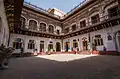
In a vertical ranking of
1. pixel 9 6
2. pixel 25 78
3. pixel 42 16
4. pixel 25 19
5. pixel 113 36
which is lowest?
pixel 25 78

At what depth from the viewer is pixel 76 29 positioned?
51.0ft

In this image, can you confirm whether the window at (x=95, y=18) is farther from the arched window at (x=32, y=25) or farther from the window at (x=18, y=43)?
the window at (x=18, y=43)

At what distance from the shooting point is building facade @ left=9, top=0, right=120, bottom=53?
433 inches

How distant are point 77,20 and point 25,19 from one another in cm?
974

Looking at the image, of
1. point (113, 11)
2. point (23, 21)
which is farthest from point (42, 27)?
point (113, 11)

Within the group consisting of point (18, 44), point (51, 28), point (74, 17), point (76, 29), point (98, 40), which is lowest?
point (18, 44)

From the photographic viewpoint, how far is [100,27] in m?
11.8

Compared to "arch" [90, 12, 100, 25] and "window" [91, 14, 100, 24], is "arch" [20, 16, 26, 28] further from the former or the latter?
"window" [91, 14, 100, 24]

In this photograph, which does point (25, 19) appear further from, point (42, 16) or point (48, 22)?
point (48, 22)

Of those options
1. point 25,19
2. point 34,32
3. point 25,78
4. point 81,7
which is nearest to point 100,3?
point 81,7

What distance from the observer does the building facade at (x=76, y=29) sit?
36.1 feet

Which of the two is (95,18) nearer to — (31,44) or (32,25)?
(32,25)

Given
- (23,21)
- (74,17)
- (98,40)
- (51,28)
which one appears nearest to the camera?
(98,40)

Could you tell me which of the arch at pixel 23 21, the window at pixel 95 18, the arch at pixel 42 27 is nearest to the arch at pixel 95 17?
the window at pixel 95 18
